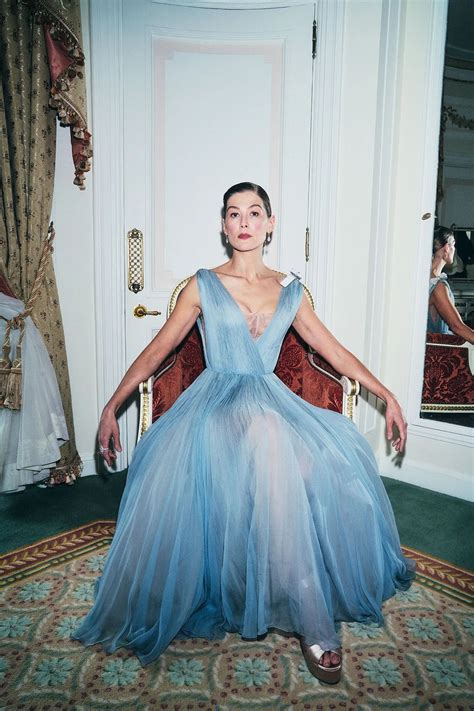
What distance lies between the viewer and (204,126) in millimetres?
3322

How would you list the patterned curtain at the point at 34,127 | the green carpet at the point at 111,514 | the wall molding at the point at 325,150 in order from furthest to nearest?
the wall molding at the point at 325,150, the patterned curtain at the point at 34,127, the green carpet at the point at 111,514

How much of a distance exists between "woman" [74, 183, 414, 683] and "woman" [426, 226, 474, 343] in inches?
56.4

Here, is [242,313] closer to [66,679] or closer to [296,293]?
[296,293]

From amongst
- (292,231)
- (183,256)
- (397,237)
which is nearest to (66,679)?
(183,256)

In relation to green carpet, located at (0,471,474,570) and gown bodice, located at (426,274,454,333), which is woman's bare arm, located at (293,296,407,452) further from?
gown bodice, located at (426,274,454,333)

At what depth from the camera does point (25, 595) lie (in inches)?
88.1

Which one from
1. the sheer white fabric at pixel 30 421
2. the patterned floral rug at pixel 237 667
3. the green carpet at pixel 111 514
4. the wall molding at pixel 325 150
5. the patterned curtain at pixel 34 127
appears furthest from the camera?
the wall molding at pixel 325 150

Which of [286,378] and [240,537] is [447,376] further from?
[240,537]

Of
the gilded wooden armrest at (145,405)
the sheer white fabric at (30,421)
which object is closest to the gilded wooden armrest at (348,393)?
the gilded wooden armrest at (145,405)

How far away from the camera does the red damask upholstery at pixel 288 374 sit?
2451mm

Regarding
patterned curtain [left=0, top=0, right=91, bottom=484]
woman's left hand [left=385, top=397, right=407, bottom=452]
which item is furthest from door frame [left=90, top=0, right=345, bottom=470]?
woman's left hand [left=385, top=397, right=407, bottom=452]

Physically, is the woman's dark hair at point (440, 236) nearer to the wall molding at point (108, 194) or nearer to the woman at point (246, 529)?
the woman at point (246, 529)

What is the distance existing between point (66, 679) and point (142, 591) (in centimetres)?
35

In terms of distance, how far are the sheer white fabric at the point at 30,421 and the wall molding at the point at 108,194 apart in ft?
1.23
